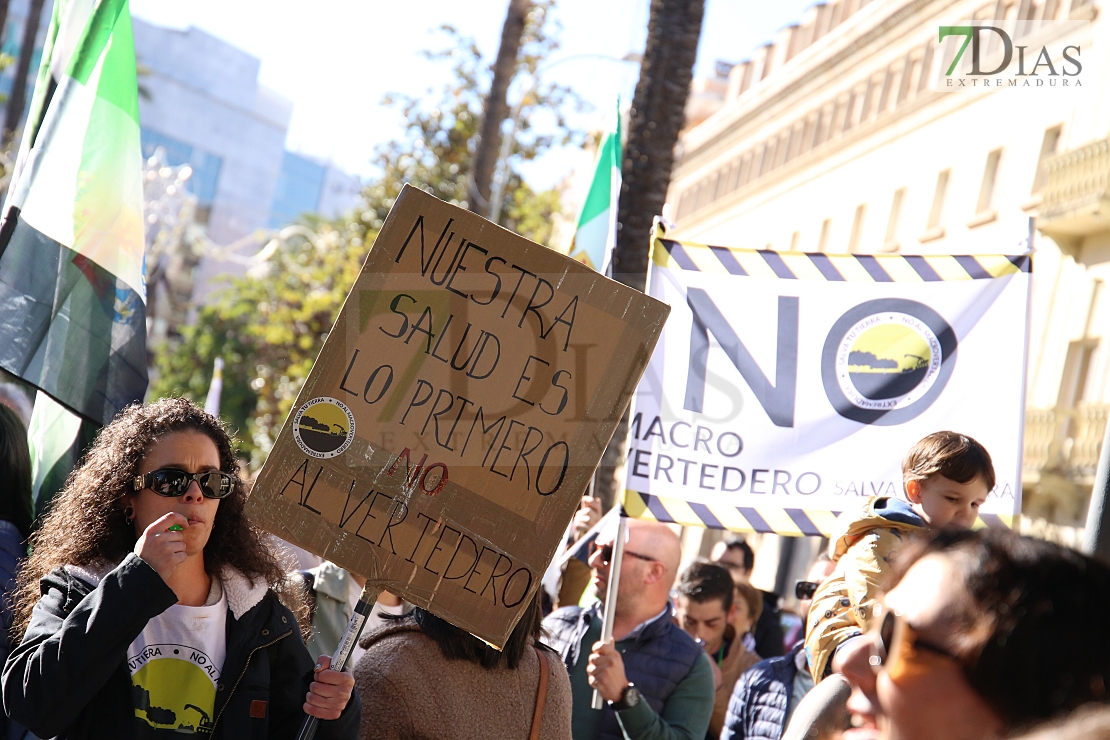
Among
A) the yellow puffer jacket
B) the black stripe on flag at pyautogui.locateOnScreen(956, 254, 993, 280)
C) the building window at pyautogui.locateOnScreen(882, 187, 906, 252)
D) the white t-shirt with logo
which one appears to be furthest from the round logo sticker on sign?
the building window at pyautogui.locateOnScreen(882, 187, 906, 252)

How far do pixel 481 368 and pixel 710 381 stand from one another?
253cm

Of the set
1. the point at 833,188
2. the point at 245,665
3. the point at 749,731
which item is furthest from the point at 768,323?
the point at 833,188

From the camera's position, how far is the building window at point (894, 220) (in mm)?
33000

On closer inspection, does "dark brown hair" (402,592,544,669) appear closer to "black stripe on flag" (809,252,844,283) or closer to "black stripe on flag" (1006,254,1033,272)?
"black stripe on flag" (809,252,844,283)

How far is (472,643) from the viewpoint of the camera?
349cm

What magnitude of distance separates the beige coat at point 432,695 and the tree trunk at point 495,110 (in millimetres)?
12849

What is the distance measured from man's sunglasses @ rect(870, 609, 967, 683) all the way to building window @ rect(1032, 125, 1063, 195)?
26533 millimetres

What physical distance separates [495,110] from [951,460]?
1321cm

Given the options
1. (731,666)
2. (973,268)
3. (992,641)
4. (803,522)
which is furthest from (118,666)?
(731,666)

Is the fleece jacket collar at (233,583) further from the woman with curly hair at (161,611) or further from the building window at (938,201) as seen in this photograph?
the building window at (938,201)

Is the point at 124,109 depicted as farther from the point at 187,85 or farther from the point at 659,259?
the point at 187,85

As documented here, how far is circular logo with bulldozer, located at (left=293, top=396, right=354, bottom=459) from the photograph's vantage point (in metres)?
3.27

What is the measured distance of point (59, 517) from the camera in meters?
3.57
